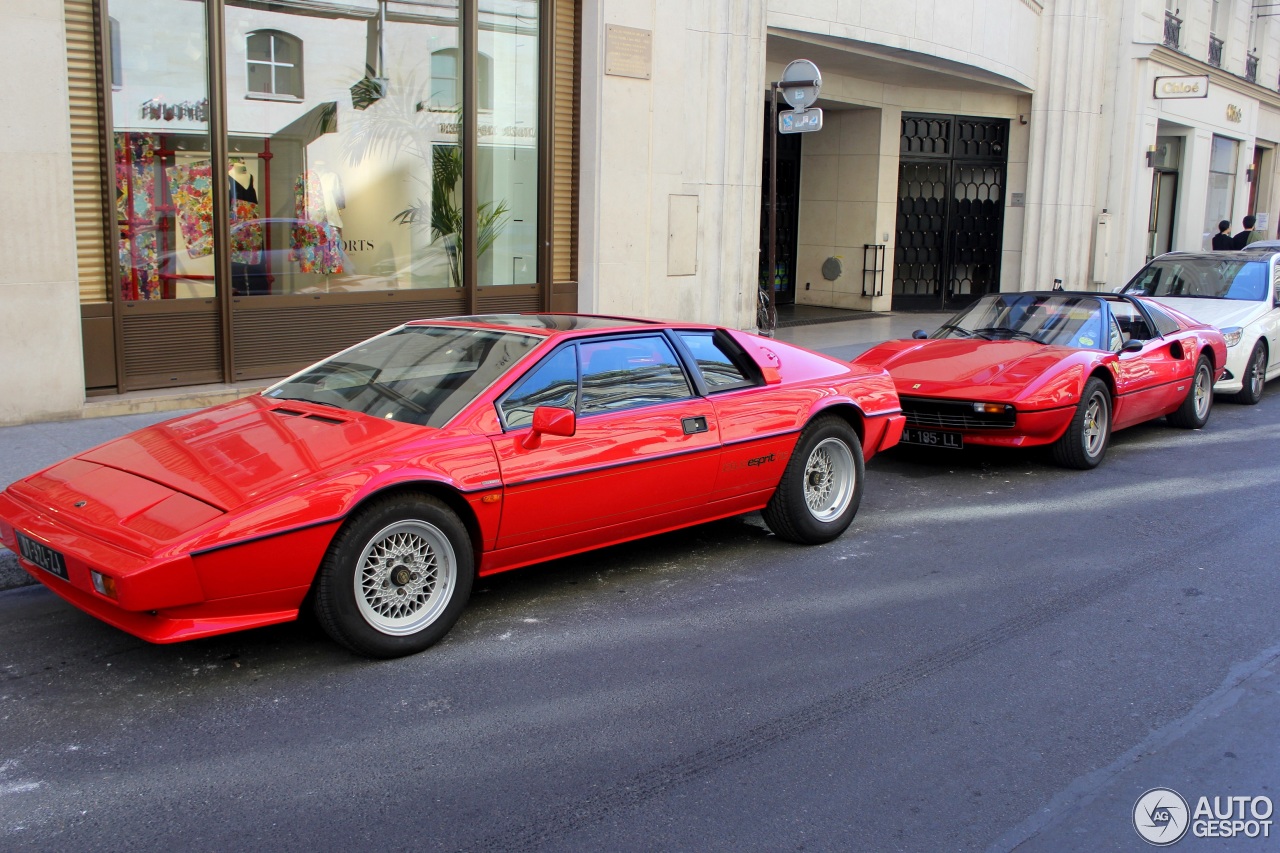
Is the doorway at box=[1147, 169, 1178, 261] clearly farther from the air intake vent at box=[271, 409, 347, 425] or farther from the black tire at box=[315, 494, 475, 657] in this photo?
the black tire at box=[315, 494, 475, 657]

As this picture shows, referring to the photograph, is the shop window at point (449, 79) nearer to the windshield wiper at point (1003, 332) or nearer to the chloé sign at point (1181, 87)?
the windshield wiper at point (1003, 332)

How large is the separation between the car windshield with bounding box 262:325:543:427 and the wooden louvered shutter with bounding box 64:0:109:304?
420cm

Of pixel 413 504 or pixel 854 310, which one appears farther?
pixel 854 310

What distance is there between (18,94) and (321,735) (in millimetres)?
6634

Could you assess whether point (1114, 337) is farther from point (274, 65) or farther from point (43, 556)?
point (43, 556)

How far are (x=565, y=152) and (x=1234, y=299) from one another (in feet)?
24.8

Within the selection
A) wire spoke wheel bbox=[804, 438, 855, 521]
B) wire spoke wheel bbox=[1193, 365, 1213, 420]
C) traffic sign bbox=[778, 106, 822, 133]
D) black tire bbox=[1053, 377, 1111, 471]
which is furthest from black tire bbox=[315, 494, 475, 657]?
wire spoke wheel bbox=[1193, 365, 1213, 420]

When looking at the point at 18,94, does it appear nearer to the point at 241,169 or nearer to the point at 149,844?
the point at 241,169

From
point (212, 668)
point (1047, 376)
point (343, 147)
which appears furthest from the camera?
point (343, 147)

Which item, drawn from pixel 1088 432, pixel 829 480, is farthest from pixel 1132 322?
pixel 829 480

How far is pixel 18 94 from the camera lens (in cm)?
855

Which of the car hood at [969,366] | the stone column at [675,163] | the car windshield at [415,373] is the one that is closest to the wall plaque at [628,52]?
the stone column at [675,163]

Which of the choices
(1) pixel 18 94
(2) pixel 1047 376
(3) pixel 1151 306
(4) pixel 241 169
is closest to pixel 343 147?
(4) pixel 241 169

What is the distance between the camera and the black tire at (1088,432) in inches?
338
